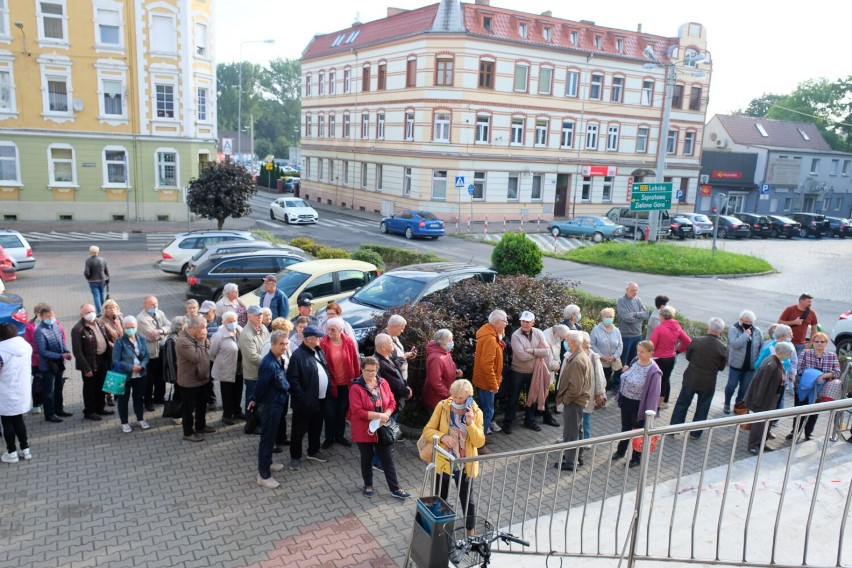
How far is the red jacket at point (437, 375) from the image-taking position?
798 cm

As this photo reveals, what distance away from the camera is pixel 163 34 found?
3309cm

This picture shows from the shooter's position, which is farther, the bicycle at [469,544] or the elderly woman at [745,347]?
the elderly woman at [745,347]

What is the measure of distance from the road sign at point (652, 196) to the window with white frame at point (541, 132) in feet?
57.4

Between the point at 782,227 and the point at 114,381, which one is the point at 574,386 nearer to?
the point at 114,381

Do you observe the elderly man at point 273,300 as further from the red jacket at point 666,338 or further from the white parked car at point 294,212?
the white parked car at point 294,212

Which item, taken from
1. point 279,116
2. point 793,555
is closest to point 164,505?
point 793,555

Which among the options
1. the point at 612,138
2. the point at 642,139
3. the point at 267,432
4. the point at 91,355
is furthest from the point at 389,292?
the point at 642,139

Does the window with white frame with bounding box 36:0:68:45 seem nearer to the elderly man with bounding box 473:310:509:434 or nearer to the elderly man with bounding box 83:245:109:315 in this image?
the elderly man with bounding box 83:245:109:315

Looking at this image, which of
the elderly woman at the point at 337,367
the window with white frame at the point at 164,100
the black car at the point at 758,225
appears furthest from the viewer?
the black car at the point at 758,225

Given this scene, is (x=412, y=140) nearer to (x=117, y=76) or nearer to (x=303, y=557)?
(x=117, y=76)

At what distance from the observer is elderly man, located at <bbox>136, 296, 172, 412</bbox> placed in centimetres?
910

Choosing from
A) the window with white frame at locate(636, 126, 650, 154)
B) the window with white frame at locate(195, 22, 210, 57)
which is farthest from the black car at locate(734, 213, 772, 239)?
the window with white frame at locate(195, 22, 210, 57)

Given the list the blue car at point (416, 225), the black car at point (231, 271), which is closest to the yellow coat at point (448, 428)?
the black car at point (231, 271)

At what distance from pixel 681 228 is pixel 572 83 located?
40.3ft
